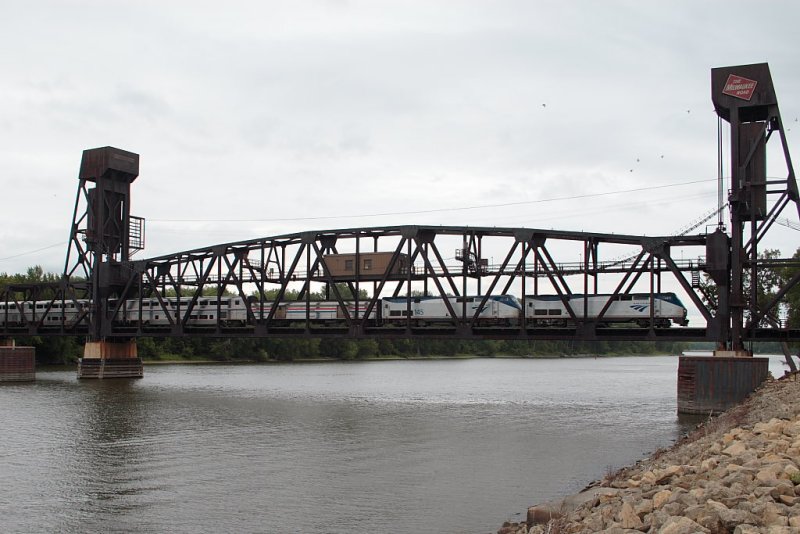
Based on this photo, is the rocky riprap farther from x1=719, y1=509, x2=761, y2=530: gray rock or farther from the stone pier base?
the stone pier base

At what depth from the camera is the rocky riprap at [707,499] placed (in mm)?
13133

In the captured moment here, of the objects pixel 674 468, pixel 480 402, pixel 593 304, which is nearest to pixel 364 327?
pixel 480 402

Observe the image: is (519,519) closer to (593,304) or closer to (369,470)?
(369,470)

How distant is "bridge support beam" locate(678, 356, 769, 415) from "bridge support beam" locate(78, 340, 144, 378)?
210 feet

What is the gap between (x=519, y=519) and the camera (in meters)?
23.0

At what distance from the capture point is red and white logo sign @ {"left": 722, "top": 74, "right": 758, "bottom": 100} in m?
51.4

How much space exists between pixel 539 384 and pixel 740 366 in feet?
144

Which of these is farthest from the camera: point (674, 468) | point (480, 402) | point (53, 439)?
point (480, 402)

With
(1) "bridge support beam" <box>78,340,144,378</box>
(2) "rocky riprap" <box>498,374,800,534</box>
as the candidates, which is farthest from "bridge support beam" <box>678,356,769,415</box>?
(1) "bridge support beam" <box>78,340,144,378</box>

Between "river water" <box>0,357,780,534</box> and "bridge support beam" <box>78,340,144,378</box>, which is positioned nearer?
"river water" <box>0,357,780,534</box>

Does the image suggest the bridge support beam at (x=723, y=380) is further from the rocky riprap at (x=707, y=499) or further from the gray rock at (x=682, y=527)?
the gray rock at (x=682, y=527)

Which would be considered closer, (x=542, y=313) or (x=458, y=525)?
(x=458, y=525)

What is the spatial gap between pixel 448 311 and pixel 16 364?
5099 centimetres

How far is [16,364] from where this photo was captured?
83688 mm
